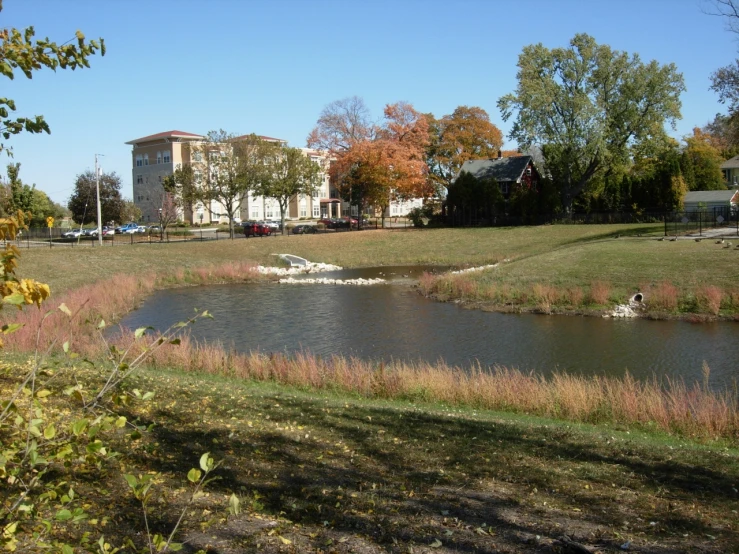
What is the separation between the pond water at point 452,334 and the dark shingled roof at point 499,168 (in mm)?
44262

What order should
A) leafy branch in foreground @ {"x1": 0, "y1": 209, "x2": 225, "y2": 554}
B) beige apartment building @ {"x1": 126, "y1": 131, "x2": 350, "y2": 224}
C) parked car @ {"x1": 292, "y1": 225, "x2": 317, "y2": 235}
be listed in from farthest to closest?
beige apartment building @ {"x1": 126, "y1": 131, "x2": 350, "y2": 224} < parked car @ {"x1": 292, "y1": 225, "x2": 317, "y2": 235} < leafy branch in foreground @ {"x1": 0, "y1": 209, "x2": 225, "y2": 554}

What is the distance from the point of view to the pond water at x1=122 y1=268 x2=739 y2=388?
20.3 meters

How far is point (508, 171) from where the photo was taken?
78.1 metres

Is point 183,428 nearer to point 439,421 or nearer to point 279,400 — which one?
point 279,400

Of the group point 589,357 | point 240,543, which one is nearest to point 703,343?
point 589,357

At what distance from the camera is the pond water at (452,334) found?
801 inches

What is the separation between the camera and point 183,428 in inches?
320

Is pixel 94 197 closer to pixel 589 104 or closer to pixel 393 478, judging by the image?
pixel 589 104

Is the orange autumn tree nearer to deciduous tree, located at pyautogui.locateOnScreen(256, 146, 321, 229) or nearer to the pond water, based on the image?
deciduous tree, located at pyautogui.locateOnScreen(256, 146, 321, 229)

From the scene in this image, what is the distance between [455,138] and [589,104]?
72.7 feet

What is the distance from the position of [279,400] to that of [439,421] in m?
2.63

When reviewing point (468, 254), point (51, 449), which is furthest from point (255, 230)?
point (51, 449)

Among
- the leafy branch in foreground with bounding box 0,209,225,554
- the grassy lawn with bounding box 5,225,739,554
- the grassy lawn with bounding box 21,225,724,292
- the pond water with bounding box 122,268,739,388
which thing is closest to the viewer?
the leafy branch in foreground with bounding box 0,209,225,554

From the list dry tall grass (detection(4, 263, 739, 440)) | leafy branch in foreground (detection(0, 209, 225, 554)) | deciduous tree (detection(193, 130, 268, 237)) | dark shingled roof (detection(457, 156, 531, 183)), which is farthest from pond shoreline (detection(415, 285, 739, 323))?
dark shingled roof (detection(457, 156, 531, 183))
